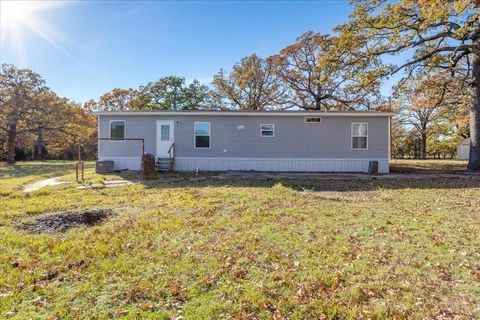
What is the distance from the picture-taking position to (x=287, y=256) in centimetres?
406

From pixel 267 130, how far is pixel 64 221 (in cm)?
1019

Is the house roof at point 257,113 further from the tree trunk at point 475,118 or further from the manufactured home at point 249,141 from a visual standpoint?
the tree trunk at point 475,118

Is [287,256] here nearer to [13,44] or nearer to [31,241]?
[31,241]

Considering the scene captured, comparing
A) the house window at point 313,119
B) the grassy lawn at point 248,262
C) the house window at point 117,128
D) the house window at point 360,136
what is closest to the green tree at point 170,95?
the house window at point 117,128

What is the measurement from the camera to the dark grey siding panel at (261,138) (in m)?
14.5

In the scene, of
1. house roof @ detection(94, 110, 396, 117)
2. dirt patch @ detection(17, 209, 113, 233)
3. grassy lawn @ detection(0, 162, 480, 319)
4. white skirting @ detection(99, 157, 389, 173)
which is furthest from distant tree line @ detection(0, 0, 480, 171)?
dirt patch @ detection(17, 209, 113, 233)

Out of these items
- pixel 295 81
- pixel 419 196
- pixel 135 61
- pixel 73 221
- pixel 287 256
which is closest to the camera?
pixel 287 256

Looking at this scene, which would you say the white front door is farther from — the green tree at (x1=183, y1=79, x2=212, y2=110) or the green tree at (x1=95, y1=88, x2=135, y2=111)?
the green tree at (x1=95, y1=88, x2=135, y2=111)

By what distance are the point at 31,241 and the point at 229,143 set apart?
1052 cm

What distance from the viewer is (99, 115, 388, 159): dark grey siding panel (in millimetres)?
14500

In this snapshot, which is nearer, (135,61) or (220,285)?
(220,285)

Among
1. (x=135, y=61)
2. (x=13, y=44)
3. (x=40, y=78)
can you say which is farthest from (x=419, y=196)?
(x=40, y=78)

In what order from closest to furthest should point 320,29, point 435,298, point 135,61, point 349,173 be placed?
point 435,298, point 349,173, point 135,61, point 320,29

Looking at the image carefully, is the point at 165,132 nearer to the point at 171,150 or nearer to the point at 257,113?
the point at 171,150
